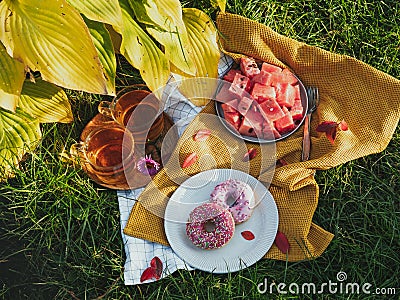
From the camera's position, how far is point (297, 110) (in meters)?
1.89

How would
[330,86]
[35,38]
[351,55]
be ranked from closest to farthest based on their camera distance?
[35,38] < [330,86] < [351,55]

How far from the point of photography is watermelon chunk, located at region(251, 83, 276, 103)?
6.19 ft

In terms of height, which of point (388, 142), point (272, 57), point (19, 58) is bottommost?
point (388, 142)

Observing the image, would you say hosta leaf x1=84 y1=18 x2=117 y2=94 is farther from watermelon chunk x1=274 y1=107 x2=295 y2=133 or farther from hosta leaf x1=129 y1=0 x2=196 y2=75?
watermelon chunk x1=274 y1=107 x2=295 y2=133

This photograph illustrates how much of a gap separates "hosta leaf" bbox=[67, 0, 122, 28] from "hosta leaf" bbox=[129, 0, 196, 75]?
0.15 meters

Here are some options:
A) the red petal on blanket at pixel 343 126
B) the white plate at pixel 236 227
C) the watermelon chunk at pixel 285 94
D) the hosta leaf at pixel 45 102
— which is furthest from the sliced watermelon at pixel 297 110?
the hosta leaf at pixel 45 102

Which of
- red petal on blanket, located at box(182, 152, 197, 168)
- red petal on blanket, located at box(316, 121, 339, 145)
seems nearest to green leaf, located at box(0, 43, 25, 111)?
red petal on blanket, located at box(182, 152, 197, 168)

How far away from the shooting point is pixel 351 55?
2.09m

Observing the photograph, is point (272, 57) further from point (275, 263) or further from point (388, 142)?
point (275, 263)

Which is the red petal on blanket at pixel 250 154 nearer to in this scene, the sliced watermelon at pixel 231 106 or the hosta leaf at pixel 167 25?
the sliced watermelon at pixel 231 106

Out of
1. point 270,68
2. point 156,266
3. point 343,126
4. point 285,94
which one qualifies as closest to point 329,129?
point 343,126

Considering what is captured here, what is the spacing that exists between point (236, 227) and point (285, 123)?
0.36m

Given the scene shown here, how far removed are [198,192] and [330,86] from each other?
0.56 m

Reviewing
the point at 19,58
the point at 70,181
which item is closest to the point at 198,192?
the point at 70,181
